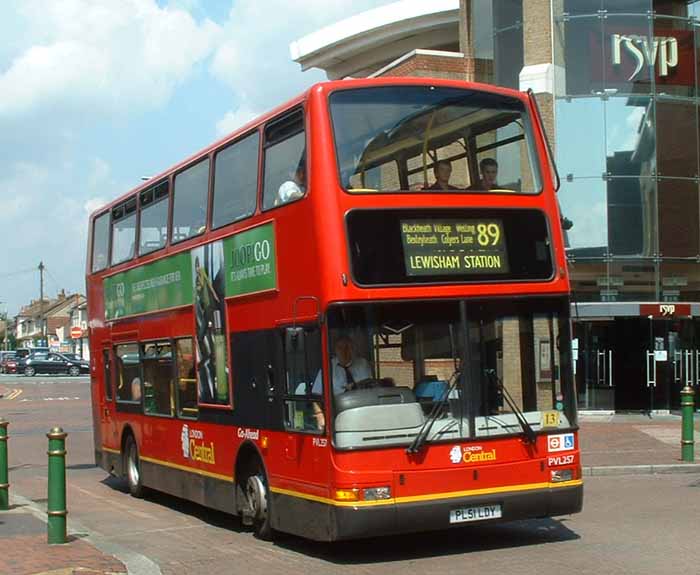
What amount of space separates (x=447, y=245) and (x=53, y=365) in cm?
6609

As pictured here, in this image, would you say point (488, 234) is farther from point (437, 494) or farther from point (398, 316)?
point (437, 494)

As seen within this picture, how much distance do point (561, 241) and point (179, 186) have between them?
17.0 feet

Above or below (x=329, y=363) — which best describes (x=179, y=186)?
above

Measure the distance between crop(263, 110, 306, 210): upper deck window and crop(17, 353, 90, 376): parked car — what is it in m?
63.1

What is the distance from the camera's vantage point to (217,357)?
39.7 feet

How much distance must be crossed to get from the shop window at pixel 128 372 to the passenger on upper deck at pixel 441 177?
259 inches

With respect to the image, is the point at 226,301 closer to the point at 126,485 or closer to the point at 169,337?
the point at 169,337

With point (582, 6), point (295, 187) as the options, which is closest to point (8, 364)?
point (582, 6)

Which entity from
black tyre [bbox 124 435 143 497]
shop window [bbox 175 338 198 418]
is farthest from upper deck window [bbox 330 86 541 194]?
black tyre [bbox 124 435 143 497]

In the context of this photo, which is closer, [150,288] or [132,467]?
[150,288]

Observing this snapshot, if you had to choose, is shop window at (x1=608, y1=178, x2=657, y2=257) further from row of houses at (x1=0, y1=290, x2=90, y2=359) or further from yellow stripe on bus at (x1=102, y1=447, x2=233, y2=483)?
row of houses at (x1=0, y1=290, x2=90, y2=359)

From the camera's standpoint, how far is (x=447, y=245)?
9867 millimetres

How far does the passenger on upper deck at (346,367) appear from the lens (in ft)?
30.8

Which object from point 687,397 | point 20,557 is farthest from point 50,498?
point 687,397
